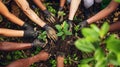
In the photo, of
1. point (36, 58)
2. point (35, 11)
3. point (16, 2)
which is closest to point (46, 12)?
point (35, 11)

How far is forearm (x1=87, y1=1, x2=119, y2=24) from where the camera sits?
3.44m

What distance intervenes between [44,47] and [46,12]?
539mm

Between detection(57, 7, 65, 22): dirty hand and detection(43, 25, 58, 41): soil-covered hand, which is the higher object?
detection(57, 7, 65, 22): dirty hand

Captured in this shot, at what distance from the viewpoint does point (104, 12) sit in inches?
140

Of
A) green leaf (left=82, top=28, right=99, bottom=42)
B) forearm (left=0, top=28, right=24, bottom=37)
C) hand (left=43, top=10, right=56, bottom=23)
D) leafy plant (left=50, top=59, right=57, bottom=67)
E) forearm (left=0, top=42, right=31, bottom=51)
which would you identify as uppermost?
hand (left=43, top=10, right=56, bottom=23)

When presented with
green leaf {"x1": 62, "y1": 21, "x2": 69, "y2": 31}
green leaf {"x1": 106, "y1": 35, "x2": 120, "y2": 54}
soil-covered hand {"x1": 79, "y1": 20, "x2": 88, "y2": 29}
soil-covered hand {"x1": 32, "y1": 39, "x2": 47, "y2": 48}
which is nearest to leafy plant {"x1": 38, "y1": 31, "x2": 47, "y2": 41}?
soil-covered hand {"x1": 32, "y1": 39, "x2": 47, "y2": 48}

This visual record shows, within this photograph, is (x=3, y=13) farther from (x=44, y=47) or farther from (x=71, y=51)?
(x=71, y=51)

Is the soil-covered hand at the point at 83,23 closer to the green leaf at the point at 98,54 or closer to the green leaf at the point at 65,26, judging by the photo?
the green leaf at the point at 65,26

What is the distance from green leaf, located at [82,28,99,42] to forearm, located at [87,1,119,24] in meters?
2.17

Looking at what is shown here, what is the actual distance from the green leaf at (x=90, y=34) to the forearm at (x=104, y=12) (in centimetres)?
217

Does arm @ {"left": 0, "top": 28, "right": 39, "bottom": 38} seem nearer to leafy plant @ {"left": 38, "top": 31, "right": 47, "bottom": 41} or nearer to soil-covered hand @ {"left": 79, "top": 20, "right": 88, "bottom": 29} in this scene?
leafy plant @ {"left": 38, "top": 31, "right": 47, "bottom": 41}

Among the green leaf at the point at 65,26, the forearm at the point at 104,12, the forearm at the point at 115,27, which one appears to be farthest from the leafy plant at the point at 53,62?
the forearm at the point at 115,27

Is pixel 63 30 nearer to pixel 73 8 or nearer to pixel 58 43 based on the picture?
pixel 58 43

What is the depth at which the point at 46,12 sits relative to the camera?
3.83 m
